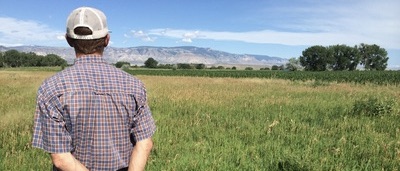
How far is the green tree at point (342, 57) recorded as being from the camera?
474 feet

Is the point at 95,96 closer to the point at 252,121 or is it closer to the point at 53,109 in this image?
the point at 53,109

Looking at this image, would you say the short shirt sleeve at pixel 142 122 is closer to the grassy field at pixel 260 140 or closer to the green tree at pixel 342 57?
the grassy field at pixel 260 140

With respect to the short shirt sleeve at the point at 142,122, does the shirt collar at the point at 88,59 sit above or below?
above

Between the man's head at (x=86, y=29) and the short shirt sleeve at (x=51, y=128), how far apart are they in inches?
14.9

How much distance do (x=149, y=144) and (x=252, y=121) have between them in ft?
25.3

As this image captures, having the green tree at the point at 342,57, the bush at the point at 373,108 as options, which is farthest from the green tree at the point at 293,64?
the bush at the point at 373,108

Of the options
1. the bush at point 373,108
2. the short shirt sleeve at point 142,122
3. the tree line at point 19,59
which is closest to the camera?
the short shirt sleeve at point 142,122

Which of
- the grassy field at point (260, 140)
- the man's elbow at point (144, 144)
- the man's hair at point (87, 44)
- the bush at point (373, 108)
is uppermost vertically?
the man's hair at point (87, 44)

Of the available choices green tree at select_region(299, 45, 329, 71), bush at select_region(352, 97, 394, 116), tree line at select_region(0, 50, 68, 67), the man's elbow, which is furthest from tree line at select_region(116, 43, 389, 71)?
the man's elbow

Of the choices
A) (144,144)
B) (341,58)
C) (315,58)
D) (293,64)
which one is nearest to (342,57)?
(341,58)

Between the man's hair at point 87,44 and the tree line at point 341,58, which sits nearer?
the man's hair at point 87,44

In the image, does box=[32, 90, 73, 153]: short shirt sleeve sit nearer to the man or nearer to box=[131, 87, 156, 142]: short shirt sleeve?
the man

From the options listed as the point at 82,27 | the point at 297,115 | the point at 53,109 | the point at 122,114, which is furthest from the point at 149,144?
A: the point at 297,115

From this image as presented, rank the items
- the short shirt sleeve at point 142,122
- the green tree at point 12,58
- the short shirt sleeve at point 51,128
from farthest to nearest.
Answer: the green tree at point 12,58 < the short shirt sleeve at point 142,122 < the short shirt sleeve at point 51,128
